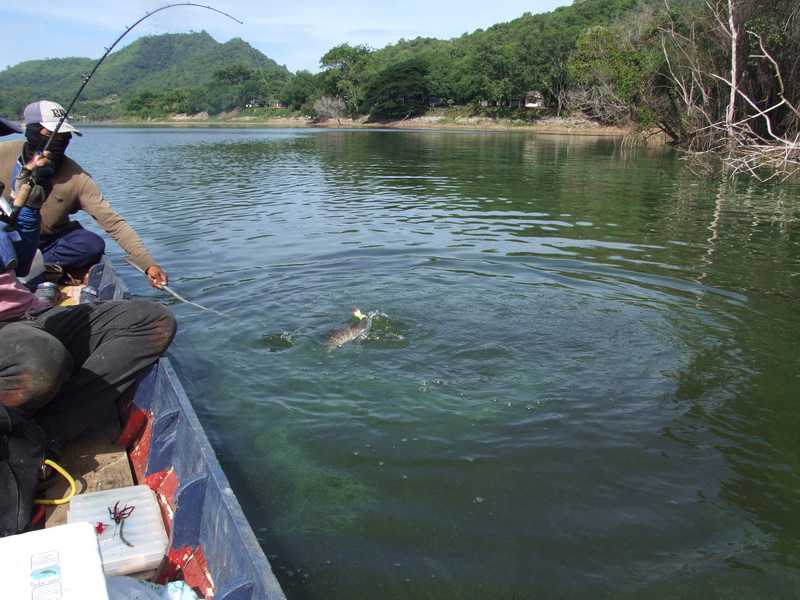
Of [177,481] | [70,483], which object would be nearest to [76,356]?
[70,483]

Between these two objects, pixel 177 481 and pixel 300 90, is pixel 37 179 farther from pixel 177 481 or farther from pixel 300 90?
pixel 300 90

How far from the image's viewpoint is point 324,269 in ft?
33.6

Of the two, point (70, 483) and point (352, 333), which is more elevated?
point (70, 483)

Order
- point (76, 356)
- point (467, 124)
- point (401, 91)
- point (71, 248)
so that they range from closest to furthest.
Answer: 1. point (76, 356)
2. point (71, 248)
3. point (467, 124)
4. point (401, 91)

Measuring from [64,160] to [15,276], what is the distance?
276cm

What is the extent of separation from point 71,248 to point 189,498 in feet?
20.5

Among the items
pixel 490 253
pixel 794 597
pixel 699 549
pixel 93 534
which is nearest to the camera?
pixel 93 534

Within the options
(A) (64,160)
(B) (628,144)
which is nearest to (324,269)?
(A) (64,160)

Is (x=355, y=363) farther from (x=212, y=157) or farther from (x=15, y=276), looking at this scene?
(x=212, y=157)

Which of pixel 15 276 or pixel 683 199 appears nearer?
pixel 15 276

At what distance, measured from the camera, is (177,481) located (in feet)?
12.5

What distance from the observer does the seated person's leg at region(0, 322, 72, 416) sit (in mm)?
3510

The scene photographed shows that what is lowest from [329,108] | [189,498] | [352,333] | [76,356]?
[352,333]

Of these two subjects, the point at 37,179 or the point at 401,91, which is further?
the point at 401,91
